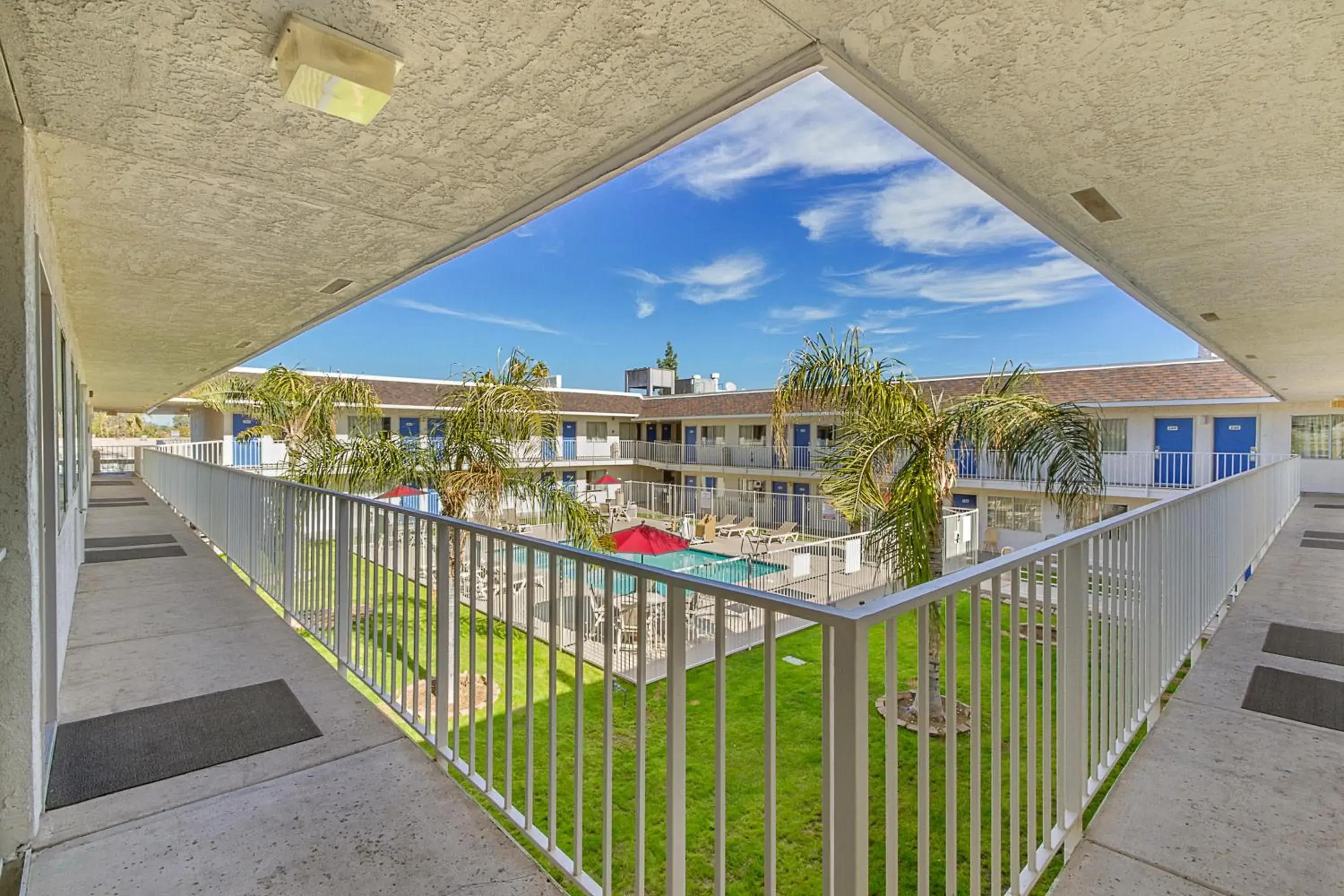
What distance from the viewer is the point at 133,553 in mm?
6785

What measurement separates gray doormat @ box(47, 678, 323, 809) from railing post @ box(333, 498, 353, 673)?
31 cm

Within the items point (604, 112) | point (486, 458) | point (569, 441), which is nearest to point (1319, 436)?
point (486, 458)

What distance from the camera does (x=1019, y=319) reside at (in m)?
71.0

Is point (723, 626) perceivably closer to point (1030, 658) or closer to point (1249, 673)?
point (1030, 658)

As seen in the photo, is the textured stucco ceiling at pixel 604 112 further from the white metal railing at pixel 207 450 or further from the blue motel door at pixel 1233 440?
the blue motel door at pixel 1233 440

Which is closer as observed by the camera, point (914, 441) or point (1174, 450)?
point (914, 441)

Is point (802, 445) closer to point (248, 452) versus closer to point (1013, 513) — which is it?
point (1013, 513)

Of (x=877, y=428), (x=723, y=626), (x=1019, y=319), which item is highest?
(x=1019, y=319)

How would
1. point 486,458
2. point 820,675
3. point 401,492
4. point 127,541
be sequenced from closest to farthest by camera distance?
point 820,675, point 486,458, point 127,541, point 401,492

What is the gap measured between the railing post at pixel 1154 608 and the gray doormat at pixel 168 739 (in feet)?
11.5

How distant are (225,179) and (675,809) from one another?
2.81 meters

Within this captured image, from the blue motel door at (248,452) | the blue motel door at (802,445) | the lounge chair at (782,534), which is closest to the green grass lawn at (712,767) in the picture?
the lounge chair at (782,534)

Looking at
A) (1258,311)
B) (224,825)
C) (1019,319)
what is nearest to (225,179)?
(224,825)

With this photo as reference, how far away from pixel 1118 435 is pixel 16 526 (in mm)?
21306
